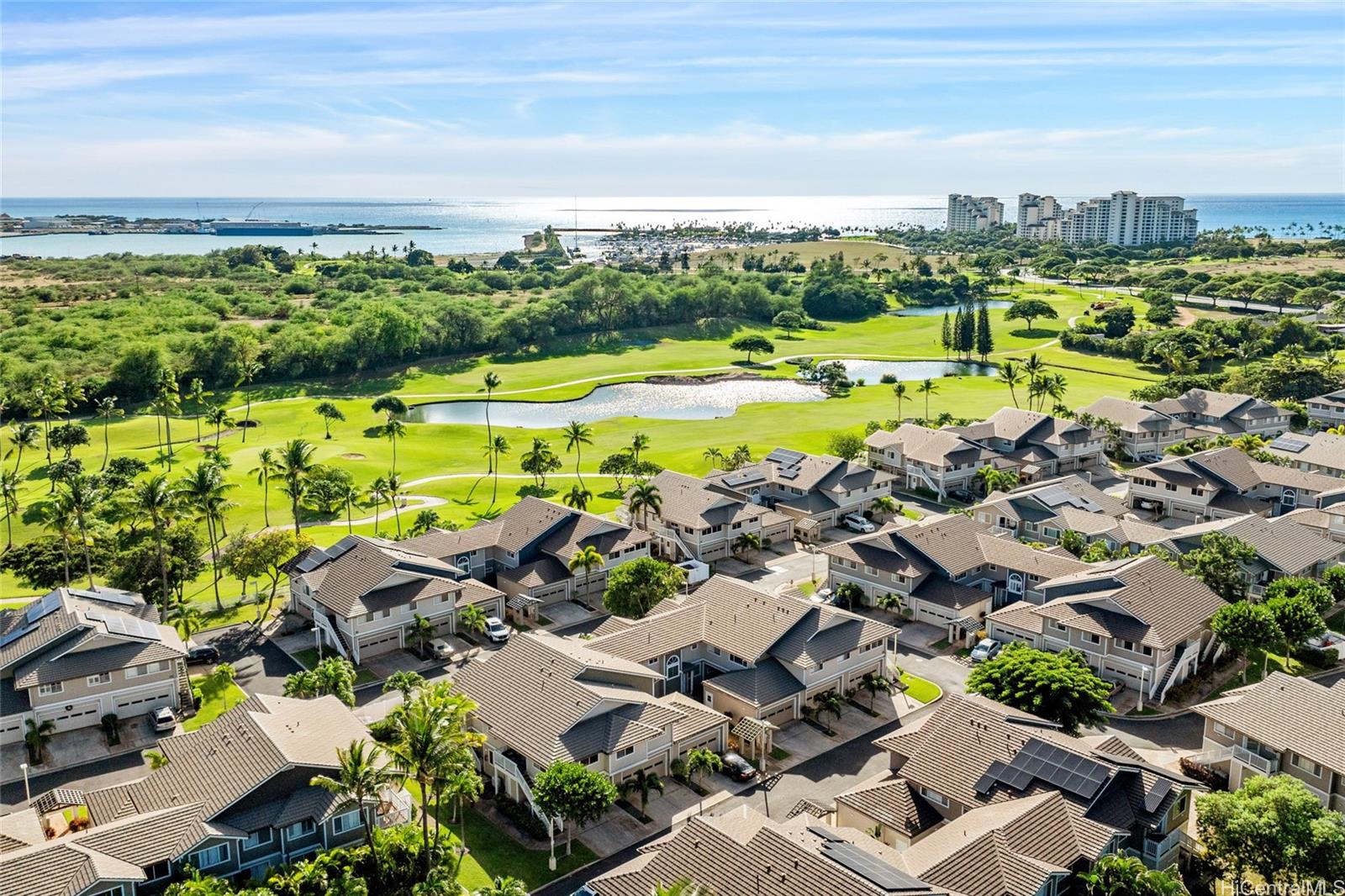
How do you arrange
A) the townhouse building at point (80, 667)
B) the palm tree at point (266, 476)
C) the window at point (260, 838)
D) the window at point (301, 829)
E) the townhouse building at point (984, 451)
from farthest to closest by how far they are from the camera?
the townhouse building at point (984, 451) → the palm tree at point (266, 476) → the townhouse building at point (80, 667) → the window at point (301, 829) → the window at point (260, 838)

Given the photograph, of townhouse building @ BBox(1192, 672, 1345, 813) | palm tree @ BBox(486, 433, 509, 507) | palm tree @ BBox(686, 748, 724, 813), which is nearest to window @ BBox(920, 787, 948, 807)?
palm tree @ BBox(686, 748, 724, 813)

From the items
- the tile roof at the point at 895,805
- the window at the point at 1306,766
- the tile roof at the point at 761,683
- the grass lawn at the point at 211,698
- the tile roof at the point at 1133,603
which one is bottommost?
the grass lawn at the point at 211,698

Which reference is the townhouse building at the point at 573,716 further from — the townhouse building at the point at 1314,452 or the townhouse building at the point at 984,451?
the townhouse building at the point at 1314,452

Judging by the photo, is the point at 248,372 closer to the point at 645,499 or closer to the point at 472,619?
the point at 645,499

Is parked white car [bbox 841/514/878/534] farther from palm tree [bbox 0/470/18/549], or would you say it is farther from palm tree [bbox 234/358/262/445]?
palm tree [bbox 234/358/262/445]

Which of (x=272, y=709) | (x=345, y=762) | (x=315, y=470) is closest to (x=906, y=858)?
(x=345, y=762)

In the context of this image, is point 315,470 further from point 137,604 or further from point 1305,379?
point 1305,379

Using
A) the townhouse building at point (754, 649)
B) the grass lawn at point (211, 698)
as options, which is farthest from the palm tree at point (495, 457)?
the townhouse building at point (754, 649)
